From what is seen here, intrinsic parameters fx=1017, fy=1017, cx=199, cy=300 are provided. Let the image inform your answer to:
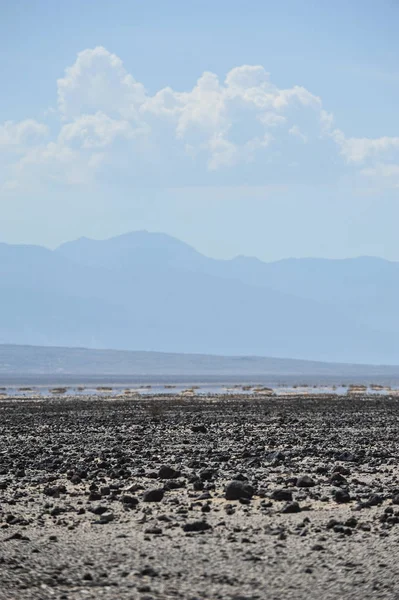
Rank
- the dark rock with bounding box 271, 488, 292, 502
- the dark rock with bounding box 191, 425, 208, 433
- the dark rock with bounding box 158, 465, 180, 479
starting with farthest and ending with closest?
the dark rock with bounding box 191, 425, 208, 433 < the dark rock with bounding box 158, 465, 180, 479 < the dark rock with bounding box 271, 488, 292, 502

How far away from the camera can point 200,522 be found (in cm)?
1252

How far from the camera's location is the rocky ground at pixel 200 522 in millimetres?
10000

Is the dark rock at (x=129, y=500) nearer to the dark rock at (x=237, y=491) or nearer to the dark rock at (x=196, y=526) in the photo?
the dark rock at (x=237, y=491)

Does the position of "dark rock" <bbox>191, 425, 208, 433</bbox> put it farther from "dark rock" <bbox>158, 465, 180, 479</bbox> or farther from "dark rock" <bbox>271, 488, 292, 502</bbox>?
"dark rock" <bbox>271, 488, 292, 502</bbox>

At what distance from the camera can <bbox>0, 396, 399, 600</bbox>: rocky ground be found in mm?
10000

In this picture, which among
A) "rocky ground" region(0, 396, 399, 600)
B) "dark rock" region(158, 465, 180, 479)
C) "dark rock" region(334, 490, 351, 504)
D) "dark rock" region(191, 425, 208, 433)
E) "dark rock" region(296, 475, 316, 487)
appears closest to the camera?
"rocky ground" region(0, 396, 399, 600)

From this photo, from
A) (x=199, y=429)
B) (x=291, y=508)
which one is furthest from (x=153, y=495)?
(x=199, y=429)

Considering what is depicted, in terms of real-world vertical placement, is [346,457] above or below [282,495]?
above

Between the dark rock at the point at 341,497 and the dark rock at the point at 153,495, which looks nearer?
the dark rock at the point at 341,497

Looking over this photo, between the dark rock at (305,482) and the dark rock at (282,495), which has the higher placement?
the dark rock at (305,482)

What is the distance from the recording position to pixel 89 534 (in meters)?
12.4

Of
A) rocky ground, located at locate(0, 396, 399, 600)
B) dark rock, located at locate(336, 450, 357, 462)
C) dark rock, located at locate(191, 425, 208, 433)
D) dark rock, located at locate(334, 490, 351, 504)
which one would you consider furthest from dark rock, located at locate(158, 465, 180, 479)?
dark rock, located at locate(191, 425, 208, 433)

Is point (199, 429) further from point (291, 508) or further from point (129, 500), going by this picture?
point (291, 508)

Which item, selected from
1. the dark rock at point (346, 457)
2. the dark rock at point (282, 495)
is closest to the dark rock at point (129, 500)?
the dark rock at point (282, 495)
